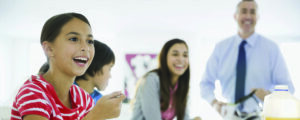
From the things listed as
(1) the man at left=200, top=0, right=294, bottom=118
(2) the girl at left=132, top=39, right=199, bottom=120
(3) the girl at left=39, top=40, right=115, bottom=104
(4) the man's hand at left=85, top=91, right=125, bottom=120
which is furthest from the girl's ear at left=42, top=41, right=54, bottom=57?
(1) the man at left=200, top=0, right=294, bottom=118

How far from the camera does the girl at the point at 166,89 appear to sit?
1.66 metres

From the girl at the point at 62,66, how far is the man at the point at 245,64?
1231mm

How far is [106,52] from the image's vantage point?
4.01 ft

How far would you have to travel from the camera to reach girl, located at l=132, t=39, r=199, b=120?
1662 millimetres

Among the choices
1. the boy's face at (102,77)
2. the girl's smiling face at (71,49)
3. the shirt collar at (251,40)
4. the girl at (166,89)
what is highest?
the girl's smiling face at (71,49)

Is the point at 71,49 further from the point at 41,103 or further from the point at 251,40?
the point at 251,40

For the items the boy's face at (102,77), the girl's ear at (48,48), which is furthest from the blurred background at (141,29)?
the girl's ear at (48,48)

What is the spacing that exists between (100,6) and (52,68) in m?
3.45

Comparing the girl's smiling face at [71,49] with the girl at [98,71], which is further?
the girl at [98,71]

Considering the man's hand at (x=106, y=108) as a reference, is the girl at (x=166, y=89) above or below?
below

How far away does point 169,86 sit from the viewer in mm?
1776

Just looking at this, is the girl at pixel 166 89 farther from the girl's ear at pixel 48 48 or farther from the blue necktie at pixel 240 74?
the girl's ear at pixel 48 48

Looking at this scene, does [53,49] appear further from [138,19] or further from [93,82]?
[138,19]

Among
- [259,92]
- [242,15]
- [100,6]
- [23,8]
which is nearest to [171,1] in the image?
[100,6]
